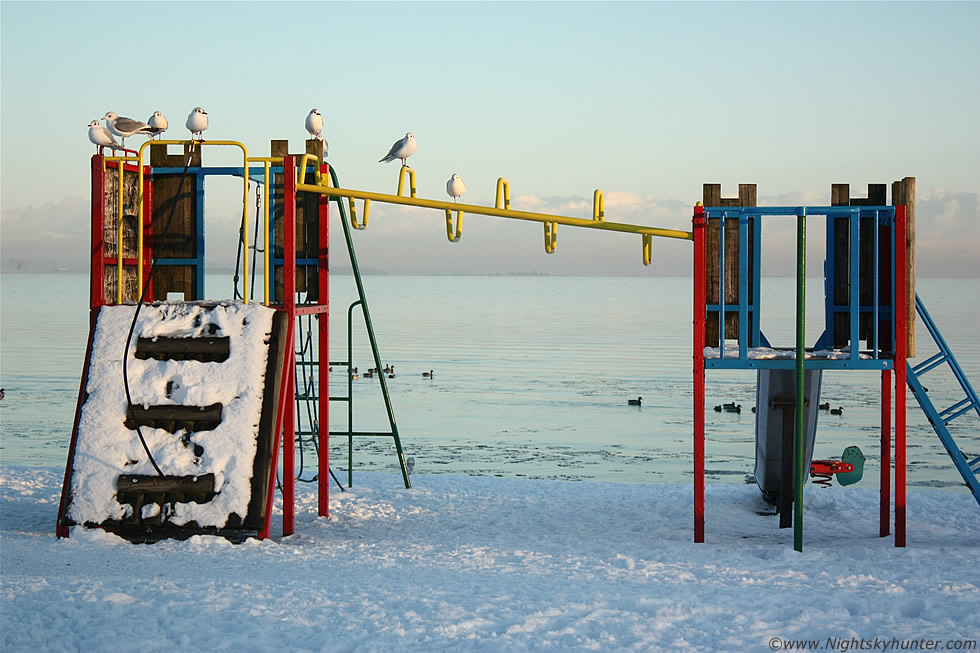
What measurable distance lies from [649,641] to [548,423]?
65.1 ft

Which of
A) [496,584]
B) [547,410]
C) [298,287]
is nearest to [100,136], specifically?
[298,287]

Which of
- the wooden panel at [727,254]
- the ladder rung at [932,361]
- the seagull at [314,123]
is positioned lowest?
the ladder rung at [932,361]

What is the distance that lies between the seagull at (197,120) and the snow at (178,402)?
2428 millimetres

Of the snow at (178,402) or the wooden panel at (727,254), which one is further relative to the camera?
the wooden panel at (727,254)

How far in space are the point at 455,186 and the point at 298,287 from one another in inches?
86.0

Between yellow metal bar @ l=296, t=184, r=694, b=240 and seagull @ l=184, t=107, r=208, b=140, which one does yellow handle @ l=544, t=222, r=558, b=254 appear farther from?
seagull @ l=184, t=107, r=208, b=140

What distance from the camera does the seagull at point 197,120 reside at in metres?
11.6

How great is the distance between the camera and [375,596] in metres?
7.61

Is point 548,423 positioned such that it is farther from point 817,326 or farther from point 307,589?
point 817,326

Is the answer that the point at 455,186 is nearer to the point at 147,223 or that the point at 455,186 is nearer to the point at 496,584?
the point at 147,223

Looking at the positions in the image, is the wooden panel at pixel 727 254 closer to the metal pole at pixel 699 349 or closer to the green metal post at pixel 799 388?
the metal pole at pixel 699 349

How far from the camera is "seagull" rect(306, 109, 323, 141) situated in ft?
42.8

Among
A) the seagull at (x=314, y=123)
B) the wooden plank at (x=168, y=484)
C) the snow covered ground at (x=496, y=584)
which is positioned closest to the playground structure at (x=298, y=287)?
the wooden plank at (x=168, y=484)

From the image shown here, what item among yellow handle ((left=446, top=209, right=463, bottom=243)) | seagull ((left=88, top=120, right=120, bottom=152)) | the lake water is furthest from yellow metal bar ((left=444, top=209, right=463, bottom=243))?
the lake water
